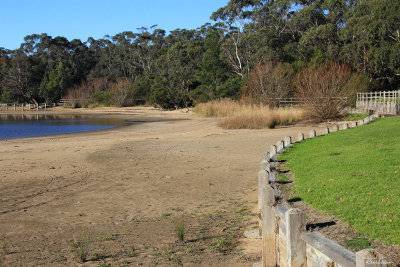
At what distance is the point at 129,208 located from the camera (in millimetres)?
9695

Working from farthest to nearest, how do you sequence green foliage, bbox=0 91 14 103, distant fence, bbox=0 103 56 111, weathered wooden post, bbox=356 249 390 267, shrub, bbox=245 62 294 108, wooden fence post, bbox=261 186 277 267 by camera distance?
green foliage, bbox=0 91 14 103 → distant fence, bbox=0 103 56 111 → shrub, bbox=245 62 294 108 → wooden fence post, bbox=261 186 277 267 → weathered wooden post, bbox=356 249 390 267

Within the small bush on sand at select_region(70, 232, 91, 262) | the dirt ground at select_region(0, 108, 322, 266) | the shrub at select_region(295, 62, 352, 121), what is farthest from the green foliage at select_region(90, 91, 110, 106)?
the small bush on sand at select_region(70, 232, 91, 262)

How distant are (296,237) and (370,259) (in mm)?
1422

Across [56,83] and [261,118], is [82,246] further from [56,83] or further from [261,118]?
[56,83]

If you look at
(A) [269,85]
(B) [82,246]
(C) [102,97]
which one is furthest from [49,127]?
(C) [102,97]

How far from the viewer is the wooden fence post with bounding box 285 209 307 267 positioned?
4.54 metres

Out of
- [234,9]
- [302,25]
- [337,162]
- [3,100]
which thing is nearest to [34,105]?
[3,100]

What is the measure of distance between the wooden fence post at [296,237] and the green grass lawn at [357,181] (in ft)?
3.91

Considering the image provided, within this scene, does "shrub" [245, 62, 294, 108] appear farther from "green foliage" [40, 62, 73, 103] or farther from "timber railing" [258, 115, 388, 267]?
"green foliage" [40, 62, 73, 103]

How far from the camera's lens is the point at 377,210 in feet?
19.9

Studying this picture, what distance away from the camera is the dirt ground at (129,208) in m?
6.93

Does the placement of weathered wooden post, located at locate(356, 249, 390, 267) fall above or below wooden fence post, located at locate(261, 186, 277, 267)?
above

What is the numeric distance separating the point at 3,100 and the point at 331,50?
70756 mm

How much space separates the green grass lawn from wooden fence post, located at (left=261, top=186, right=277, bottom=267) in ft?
3.69
